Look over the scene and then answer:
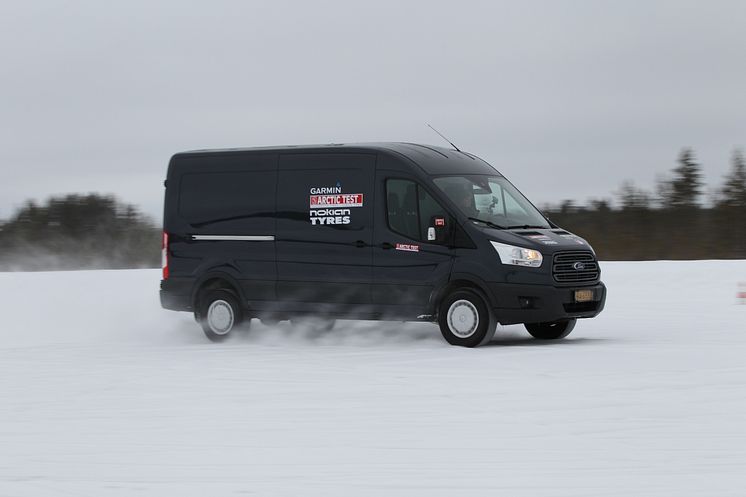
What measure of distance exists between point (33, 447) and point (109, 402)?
1.99m

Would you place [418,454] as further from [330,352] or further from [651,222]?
[651,222]

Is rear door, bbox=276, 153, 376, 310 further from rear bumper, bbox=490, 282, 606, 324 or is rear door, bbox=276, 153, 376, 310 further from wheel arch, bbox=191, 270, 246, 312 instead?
rear bumper, bbox=490, 282, 606, 324

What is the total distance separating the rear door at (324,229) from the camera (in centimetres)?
1443

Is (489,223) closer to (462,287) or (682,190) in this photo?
(462,287)

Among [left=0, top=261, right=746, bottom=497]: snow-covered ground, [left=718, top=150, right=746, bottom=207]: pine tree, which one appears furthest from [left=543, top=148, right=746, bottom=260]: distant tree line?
[left=0, top=261, right=746, bottom=497]: snow-covered ground

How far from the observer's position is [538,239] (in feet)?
44.9

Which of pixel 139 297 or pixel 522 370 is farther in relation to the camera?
pixel 139 297

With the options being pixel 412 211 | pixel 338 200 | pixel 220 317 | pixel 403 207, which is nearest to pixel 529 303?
pixel 412 211

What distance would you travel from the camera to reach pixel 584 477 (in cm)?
664

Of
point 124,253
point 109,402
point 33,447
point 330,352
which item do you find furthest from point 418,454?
point 124,253

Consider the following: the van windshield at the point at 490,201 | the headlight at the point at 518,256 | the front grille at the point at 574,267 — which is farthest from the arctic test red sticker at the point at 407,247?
the front grille at the point at 574,267

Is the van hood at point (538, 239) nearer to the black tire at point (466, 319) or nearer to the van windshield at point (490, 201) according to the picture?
the van windshield at point (490, 201)

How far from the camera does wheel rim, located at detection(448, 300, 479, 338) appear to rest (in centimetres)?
1367

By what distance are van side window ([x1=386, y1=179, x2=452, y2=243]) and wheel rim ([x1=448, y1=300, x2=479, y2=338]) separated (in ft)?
2.59
